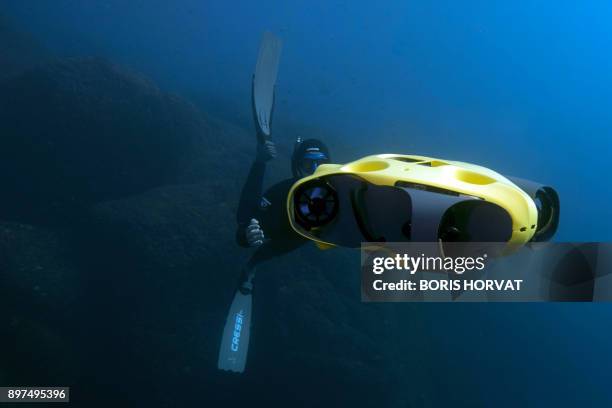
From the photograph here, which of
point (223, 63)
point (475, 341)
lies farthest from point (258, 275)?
point (223, 63)

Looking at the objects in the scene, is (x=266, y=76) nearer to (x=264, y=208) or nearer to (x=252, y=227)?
(x=264, y=208)

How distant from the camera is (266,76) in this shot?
19.5 feet

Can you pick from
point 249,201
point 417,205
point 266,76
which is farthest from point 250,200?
point 417,205

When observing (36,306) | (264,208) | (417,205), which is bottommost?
(36,306)

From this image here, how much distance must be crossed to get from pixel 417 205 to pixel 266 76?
461 centimetres

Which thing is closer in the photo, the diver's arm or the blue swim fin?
the diver's arm

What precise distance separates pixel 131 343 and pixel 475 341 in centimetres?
1254

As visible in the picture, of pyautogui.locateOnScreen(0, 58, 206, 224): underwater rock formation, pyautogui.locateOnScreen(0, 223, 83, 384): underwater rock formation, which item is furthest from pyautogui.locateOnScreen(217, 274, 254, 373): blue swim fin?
pyautogui.locateOnScreen(0, 58, 206, 224): underwater rock formation

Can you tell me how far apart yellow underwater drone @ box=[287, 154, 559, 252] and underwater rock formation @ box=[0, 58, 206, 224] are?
1023 centimetres

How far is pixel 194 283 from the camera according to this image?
9.62 meters

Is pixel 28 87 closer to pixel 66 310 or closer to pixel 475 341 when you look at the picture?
pixel 66 310

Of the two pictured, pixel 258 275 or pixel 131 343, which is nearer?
pixel 131 343

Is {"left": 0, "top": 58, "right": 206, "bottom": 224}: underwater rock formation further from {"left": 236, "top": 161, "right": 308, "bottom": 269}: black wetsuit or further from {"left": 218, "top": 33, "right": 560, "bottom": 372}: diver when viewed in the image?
{"left": 218, "top": 33, "right": 560, "bottom": 372}: diver

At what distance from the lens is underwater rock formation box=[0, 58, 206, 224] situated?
37.2 feet
